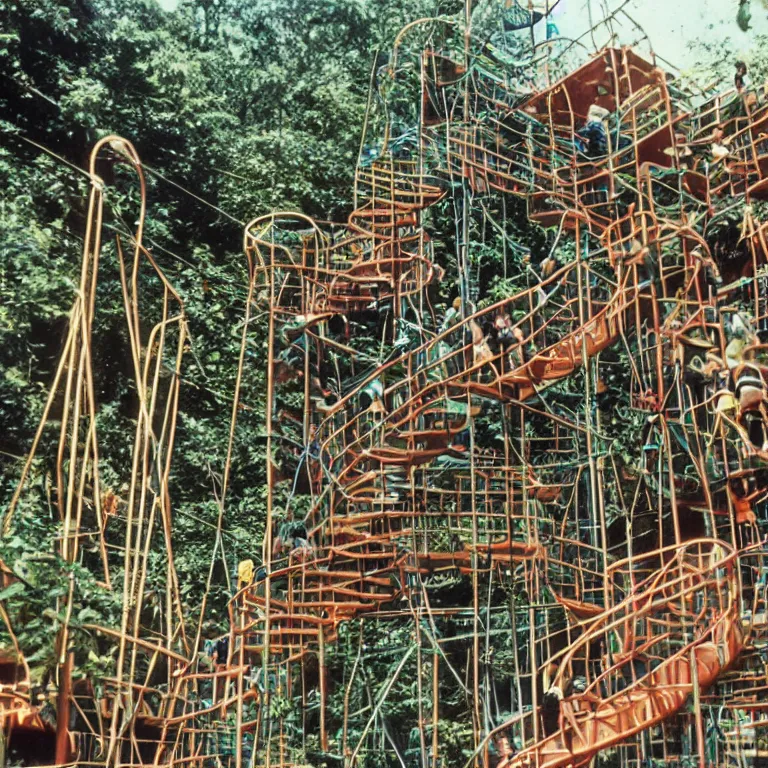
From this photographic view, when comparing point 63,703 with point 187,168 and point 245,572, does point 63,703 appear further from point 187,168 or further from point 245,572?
point 187,168

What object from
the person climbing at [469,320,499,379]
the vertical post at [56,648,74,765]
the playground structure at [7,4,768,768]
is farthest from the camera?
the person climbing at [469,320,499,379]

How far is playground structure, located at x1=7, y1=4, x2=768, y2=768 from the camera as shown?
7.32m

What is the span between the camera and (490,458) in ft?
34.3

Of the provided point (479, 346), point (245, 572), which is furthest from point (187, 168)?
point (479, 346)

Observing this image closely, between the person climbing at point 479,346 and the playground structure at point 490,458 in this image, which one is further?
the person climbing at point 479,346

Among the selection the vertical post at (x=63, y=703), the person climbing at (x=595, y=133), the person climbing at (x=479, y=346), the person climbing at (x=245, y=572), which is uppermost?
the person climbing at (x=595, y=133)

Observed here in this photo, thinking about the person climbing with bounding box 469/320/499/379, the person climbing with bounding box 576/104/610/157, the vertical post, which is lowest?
the vertical post

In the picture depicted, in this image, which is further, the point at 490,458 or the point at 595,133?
the point at 595,133

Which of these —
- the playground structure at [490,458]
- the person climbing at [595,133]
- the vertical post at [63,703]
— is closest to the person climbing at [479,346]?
the playground structure at [490,458]

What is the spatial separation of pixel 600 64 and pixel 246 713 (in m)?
7.28

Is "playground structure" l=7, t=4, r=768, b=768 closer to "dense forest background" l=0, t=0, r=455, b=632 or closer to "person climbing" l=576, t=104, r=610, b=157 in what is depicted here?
"person climbing" l=576, t=104, r=610, b=157

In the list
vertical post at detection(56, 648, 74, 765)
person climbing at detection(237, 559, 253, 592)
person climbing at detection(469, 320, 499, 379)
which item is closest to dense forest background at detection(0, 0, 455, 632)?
person climbing at detection(237, 559, 253, 592)

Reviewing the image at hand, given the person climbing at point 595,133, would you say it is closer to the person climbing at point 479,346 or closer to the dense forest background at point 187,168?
the person climbing at point 479,346

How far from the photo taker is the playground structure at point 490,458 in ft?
24.0
